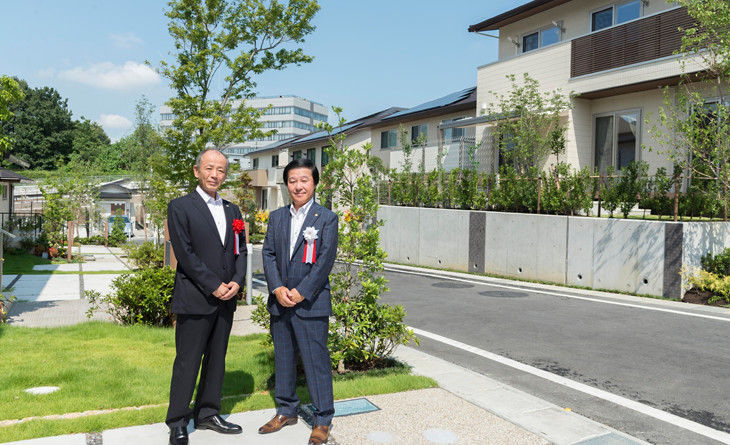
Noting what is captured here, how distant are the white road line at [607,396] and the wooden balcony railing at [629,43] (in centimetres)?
1072

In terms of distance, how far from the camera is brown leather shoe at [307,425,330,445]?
361cm

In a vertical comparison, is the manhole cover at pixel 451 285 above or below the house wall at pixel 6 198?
below

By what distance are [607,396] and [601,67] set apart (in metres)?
12.6

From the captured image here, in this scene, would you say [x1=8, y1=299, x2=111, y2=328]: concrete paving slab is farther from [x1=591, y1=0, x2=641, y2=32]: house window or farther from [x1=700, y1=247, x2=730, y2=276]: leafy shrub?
[x1=591, y1=0, x2=641, y2=32]: house window

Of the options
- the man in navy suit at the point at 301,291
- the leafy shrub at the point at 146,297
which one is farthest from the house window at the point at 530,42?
the man in navy suit at the point at 301,291

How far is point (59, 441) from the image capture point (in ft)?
11.5

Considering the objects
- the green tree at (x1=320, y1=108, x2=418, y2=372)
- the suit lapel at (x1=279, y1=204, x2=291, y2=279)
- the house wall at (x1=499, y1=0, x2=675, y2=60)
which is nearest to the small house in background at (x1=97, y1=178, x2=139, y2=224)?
the house wall at (x1=499, y1=0, x2=675, y2=60)

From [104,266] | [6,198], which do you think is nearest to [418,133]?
[104,266]

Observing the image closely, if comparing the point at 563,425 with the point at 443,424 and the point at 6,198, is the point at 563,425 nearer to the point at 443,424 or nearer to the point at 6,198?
the point at 443,424

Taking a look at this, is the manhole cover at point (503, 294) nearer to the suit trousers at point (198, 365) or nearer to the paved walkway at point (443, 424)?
the paved walkway at point (443, 424)

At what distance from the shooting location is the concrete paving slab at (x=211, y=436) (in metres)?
3.62

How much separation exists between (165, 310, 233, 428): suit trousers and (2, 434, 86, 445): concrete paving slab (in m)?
0.56

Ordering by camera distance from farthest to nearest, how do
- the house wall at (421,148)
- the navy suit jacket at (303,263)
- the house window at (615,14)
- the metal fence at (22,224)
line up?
1. the metal fence at (22,224)
2. the house wall at (421,148)
3. the house window at (615,14)
4. the navy suit jacket at (303,263)

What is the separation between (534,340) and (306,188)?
15.4ft
